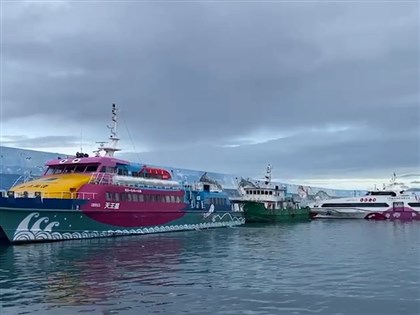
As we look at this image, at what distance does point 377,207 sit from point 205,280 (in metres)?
70.2

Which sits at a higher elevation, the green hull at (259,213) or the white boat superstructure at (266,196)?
the white boat superstructure at (266,196)

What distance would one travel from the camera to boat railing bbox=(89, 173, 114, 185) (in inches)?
1380

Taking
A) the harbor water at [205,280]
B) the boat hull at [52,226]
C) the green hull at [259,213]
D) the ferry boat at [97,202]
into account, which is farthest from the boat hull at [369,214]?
the harbor water at [205,280]

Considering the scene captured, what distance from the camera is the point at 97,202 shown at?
112ft

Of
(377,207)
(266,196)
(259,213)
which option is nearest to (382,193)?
(377,207)

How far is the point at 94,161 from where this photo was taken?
36.5 metres

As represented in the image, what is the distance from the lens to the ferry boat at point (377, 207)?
80750 millimetres

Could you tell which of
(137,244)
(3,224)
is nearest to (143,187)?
(137,244)

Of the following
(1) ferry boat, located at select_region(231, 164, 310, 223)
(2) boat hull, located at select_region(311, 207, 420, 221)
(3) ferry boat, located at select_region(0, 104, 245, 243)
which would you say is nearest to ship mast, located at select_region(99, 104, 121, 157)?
(3) ferry boat, located at select_region(0, 104, 245, 243)

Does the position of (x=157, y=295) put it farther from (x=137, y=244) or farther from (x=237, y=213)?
A: (x=237, y=213)

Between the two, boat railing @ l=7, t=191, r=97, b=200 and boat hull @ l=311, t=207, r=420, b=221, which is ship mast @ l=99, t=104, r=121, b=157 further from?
boat hull @ l=311, t=207, r=420, b=221

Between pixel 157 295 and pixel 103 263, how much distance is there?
304 inches

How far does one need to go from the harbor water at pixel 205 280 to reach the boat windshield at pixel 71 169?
8.36 m

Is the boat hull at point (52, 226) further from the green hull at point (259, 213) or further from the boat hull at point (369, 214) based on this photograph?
the boat hull at point (369, 214)
